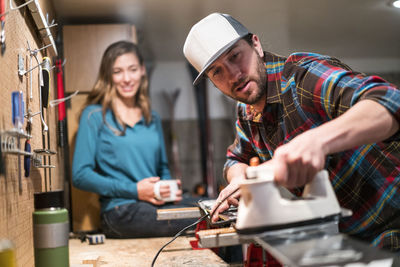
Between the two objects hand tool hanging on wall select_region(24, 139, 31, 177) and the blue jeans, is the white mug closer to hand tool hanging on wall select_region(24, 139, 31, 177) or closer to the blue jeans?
the blue jeans

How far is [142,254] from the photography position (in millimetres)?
1919

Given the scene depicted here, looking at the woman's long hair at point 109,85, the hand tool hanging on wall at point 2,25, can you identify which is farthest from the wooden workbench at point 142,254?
the woman's long hair at point 109,85

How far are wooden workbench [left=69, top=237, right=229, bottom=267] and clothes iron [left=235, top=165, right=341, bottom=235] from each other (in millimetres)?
553

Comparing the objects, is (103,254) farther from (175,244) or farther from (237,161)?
(237,161)

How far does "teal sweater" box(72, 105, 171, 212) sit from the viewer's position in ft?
8.68

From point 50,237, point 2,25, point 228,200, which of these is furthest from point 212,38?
point 50,237

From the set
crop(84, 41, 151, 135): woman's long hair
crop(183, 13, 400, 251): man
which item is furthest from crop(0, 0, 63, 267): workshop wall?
crop(84, 41, 151, 135): woman's long hair

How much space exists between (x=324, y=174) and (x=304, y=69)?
1.64 ft

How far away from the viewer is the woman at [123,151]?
259 cm

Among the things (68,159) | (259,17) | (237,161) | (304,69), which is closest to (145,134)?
(68,159)

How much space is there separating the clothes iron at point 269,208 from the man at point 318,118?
36mm

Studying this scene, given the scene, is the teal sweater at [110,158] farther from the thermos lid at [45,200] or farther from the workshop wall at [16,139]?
the thermos lid at [45,200]

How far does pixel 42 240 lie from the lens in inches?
45.0

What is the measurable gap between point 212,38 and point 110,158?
1.47 meters
